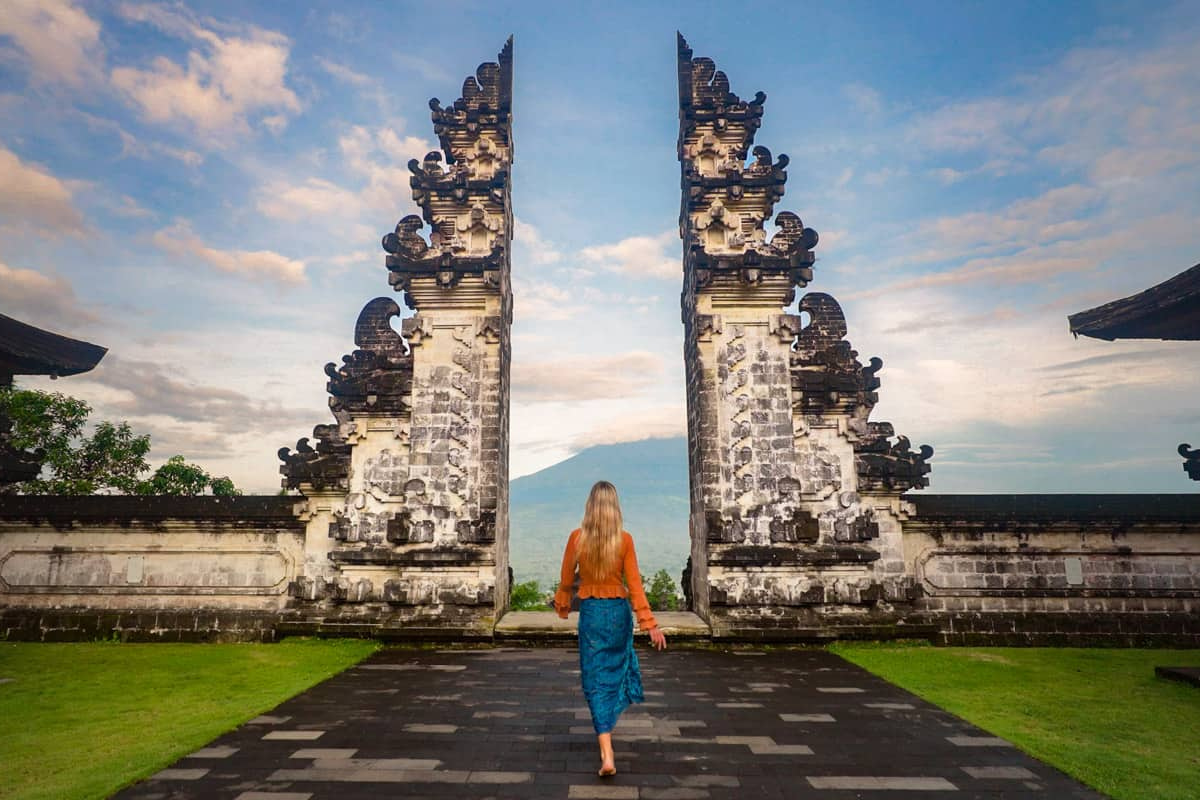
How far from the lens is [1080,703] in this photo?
22.7 ft

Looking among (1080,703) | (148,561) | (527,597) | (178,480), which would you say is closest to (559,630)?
(527,597)

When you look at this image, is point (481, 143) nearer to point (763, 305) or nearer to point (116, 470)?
point (763, 305)

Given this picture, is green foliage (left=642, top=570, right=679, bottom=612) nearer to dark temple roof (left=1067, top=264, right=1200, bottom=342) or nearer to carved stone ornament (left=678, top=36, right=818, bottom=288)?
carved stone ornament (left=678, top=36, right=818, bottom=288)

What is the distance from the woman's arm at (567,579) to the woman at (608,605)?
0.04 ft

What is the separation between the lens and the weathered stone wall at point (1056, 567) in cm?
1038

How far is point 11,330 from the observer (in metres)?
8.48

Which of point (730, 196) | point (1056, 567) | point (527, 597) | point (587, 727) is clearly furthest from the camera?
point (527, 597)

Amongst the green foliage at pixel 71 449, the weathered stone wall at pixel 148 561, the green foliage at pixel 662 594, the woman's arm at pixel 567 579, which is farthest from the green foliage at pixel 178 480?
the woman's arm at pixel 567 579

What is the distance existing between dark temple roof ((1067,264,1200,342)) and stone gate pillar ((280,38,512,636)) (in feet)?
28.4

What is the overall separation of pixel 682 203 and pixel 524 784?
10.8 metres

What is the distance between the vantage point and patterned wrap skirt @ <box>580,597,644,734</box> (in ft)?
16.5

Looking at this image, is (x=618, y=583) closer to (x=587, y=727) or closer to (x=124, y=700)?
(x=587, y=727)

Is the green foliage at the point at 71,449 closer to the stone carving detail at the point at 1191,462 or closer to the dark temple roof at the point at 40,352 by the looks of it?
the dark temple roof at the point at 40,352

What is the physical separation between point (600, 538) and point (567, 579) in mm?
495
